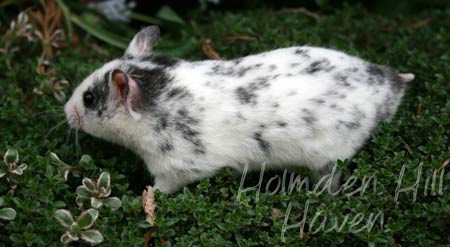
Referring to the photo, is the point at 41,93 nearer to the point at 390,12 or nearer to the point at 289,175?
the point at 289,175

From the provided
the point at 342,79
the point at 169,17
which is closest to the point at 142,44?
the point at 342,79

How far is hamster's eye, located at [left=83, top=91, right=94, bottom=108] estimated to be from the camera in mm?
3611

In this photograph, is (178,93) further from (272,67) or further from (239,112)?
(272,67)

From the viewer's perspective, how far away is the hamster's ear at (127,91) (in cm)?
330

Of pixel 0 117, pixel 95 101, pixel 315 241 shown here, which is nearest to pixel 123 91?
pixel 95 101

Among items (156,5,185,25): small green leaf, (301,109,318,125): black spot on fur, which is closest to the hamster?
(301,109,318,125): black spot on fur

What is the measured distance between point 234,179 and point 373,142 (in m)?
0.80

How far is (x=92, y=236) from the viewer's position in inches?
114

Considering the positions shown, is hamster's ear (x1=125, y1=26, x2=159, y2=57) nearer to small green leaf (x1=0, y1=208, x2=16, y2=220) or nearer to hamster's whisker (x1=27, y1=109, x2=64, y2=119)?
hamster's whisker (x1=27, y1=109, x2=64, y2=119)

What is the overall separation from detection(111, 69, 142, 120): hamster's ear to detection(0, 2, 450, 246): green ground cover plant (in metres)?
0.35

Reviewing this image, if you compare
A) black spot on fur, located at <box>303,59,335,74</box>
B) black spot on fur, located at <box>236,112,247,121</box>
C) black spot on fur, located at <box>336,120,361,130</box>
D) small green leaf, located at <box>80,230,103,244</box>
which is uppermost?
black spot on fur, located at <box>303,59,335,74</box>

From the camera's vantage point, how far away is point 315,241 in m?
3.11

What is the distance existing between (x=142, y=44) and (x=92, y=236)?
1.37 m

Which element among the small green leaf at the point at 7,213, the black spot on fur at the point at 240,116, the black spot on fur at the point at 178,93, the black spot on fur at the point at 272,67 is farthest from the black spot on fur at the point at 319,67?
the small green leaf at the point at 7,213
